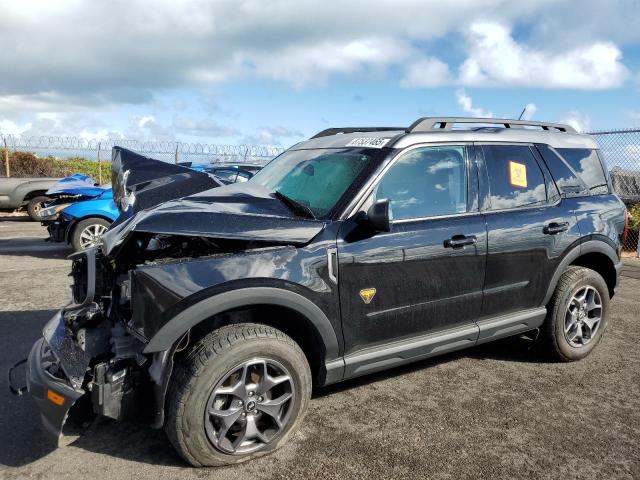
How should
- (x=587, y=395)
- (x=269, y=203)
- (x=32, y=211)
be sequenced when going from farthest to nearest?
(x=32, y=211) < (x=587, y=395) < (x=269, y=203)

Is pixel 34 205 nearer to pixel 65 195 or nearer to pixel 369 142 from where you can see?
pixel 65 195

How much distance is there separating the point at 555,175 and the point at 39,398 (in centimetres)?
392

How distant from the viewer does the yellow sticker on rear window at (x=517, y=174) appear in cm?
392

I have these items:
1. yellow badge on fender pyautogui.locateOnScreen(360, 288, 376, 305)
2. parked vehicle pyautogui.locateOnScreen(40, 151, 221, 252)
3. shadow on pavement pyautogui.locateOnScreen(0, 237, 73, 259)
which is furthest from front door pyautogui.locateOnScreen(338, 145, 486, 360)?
shadow on pavement pyautogui.locateOnScreen(0, 237, 73, 259)

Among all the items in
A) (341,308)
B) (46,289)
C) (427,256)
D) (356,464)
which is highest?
(427,256)

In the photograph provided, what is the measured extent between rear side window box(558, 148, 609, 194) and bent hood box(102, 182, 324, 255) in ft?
8.22

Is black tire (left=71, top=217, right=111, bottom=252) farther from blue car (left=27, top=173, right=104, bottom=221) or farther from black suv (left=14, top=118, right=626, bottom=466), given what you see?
black suv (left=14, top=118, right=626, bottom=466)

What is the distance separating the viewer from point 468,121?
157 inches

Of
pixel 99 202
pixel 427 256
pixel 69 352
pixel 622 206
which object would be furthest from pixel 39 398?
pixel 99 202

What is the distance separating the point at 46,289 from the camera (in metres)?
6.43

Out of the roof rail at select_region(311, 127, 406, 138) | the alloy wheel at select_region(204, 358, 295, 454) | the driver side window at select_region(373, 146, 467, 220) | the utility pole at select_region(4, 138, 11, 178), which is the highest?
the utility pole at select_region(4, 138, 11, 178)

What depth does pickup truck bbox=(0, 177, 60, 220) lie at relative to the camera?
42.5 ft

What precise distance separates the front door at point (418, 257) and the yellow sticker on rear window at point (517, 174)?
1.33ft

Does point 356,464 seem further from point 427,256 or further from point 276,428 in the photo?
point 427,256
